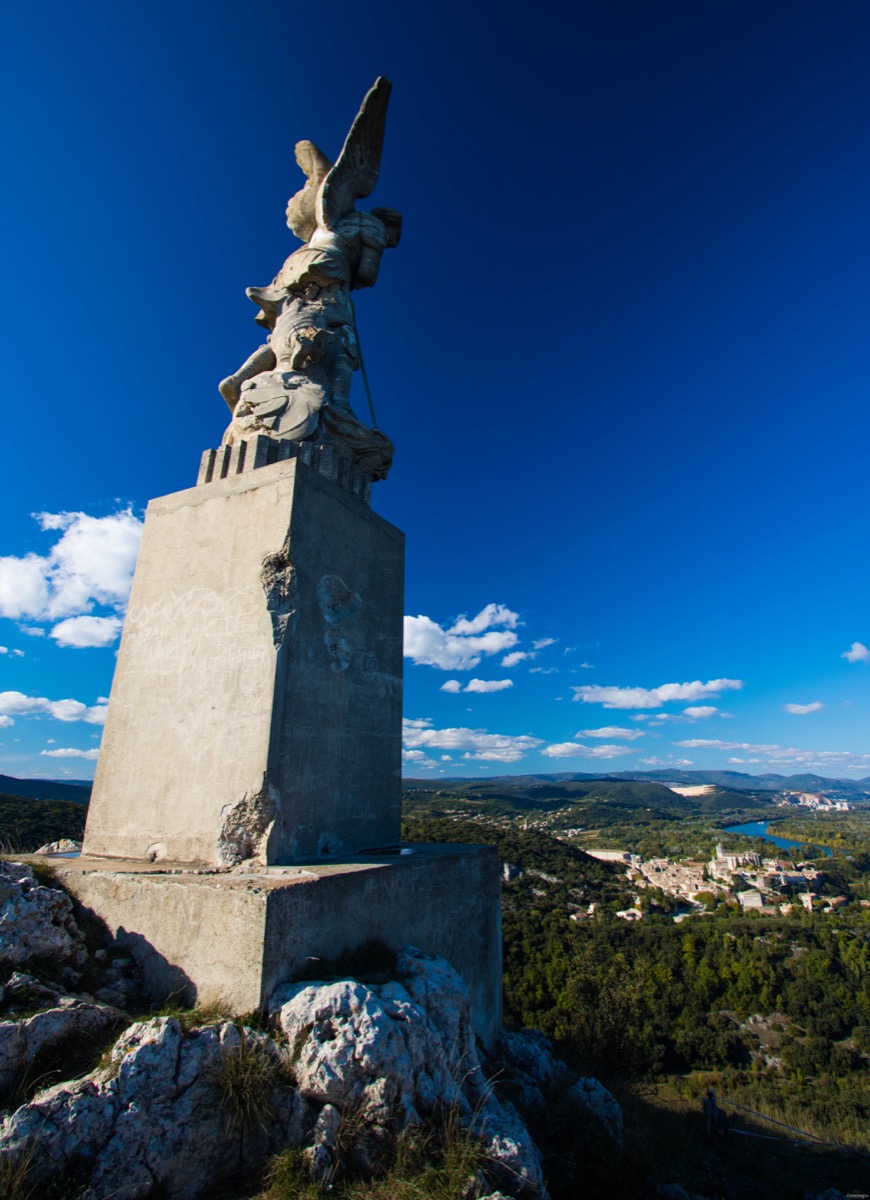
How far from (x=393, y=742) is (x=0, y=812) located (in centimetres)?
1445

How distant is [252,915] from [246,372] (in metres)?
5.28

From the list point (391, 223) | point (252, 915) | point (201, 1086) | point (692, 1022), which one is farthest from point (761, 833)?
point (201, 1086)

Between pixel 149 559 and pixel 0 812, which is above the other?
pixel 149 559

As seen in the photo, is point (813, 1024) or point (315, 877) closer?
point (315, 877)

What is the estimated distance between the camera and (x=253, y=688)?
4449 millimetres

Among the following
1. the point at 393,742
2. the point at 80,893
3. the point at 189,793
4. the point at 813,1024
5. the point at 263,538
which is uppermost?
the point at 263,538

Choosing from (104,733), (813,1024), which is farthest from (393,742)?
(813,1024)

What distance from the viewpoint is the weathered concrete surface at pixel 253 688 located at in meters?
4.37

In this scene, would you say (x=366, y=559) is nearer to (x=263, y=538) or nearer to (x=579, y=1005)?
(x=263, y=538)

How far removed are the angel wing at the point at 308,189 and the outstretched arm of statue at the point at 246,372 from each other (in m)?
2.32

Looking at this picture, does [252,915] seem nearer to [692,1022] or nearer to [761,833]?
[692,1022]

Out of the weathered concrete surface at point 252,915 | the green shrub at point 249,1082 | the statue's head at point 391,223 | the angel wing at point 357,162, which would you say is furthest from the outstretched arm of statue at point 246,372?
the green shrub at point 249,1082

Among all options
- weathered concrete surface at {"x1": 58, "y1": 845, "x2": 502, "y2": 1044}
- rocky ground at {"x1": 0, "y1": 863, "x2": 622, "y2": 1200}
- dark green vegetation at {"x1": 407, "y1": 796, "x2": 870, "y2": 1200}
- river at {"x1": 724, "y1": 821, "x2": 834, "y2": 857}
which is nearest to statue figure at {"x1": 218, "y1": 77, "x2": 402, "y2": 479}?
weathered concrete surface at {"x1": 58, "y1": 845, "x2": 502, "y2": 1044}

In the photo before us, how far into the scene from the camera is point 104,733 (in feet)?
16.7
